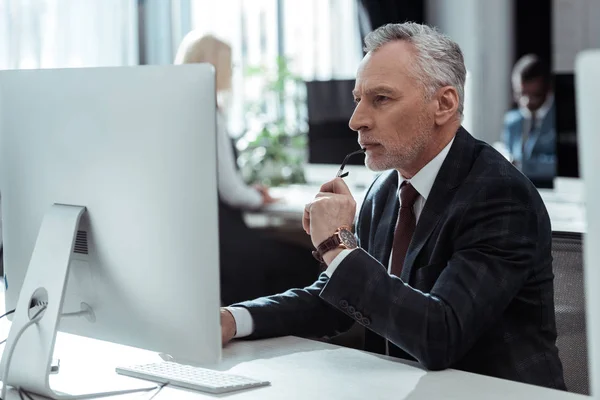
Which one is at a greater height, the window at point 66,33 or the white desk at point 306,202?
the window at point 66,33

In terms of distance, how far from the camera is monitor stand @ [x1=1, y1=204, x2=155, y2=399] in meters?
1.39

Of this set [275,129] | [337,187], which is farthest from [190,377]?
[275,129]

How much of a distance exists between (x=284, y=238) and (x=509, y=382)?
289 cm

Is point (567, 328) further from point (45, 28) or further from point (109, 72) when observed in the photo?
point (45, 28)

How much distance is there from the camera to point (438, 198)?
1.69 meters

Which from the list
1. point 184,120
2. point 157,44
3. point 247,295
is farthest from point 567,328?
point 157,44

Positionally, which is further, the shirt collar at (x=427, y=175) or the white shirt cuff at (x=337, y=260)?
the shirt collar at (x=427, y=175)

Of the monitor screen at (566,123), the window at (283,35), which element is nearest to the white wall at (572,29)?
the window at (283,35)

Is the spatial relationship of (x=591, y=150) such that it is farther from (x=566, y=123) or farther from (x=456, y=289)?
(x=566, y=123)

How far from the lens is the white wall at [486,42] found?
6.49 meters

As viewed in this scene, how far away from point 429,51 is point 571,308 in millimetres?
573

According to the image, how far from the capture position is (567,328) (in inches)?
68.7

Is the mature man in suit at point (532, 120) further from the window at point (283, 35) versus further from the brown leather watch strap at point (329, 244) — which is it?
the brown leather watch strap at point (329, 244)

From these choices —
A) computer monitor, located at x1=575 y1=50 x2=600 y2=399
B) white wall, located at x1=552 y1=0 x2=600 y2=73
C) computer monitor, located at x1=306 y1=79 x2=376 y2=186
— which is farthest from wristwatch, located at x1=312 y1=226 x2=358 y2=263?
white wall, located at x1=552 y1=0 x2=600 y2=73
